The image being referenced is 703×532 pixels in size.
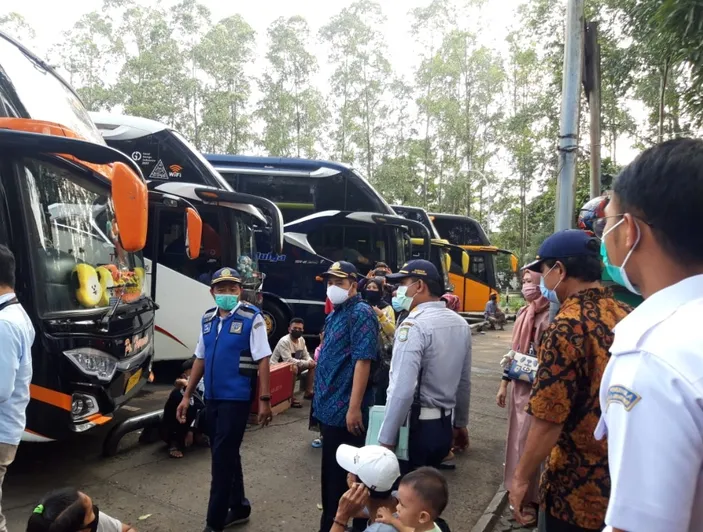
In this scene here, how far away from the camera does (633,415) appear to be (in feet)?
2.85

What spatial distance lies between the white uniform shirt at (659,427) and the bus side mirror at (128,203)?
3.14 meters

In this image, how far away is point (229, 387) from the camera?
3.42 metres

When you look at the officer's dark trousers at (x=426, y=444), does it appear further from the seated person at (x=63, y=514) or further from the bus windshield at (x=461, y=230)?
the bus windshield at (x=461, y=230)

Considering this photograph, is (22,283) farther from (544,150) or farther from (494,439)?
(544,150)

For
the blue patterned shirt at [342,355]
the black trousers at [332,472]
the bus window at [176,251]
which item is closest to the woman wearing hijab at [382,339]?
the blue patterned shirt at [342,355]

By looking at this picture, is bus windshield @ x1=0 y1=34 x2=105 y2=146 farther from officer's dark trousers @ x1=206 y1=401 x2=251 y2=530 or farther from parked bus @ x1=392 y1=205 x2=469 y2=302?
parked bus @ x1=392 y1=205 x2=469 y2=302

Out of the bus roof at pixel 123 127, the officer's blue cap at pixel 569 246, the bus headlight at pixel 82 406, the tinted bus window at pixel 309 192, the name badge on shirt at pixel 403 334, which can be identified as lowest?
the bus headlight at pixel 82 406

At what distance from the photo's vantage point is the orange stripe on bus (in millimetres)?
3719

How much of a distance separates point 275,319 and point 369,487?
24.3 feet

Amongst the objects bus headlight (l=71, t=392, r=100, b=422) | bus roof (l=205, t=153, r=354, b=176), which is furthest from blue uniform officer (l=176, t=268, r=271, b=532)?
bus roof (l=205, t=153, r=354, b=176)

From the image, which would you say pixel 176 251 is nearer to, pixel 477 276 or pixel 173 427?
pixel 173 427

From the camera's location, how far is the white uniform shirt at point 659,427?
0.83m

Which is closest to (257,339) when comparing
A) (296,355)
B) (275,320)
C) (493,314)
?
(296,355)

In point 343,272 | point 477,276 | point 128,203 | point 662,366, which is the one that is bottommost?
point 477,276
